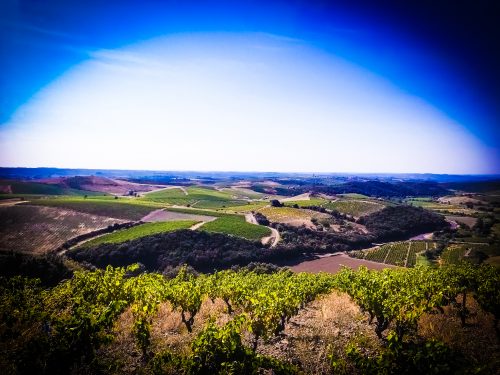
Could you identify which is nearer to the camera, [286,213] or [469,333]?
[469,333]

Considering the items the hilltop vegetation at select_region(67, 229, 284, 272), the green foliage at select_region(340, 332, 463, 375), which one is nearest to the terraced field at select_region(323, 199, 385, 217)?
the hilltop vegetation at select_region(67, 229, 284, 272)

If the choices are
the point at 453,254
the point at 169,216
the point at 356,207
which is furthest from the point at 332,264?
the point at 356,207

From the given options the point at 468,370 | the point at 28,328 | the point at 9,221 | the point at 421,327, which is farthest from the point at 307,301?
the point at 9,221

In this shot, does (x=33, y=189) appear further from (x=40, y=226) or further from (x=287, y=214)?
(x=287, y=214)

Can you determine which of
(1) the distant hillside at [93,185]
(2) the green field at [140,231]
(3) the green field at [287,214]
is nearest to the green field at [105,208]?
(2) the green field at [140,231]

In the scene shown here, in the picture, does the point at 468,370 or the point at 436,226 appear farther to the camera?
the point at 436,226

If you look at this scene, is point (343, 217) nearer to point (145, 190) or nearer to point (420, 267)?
point (420, 267)

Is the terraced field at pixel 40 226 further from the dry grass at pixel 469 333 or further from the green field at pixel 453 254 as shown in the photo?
the green field at pixel 453 254
